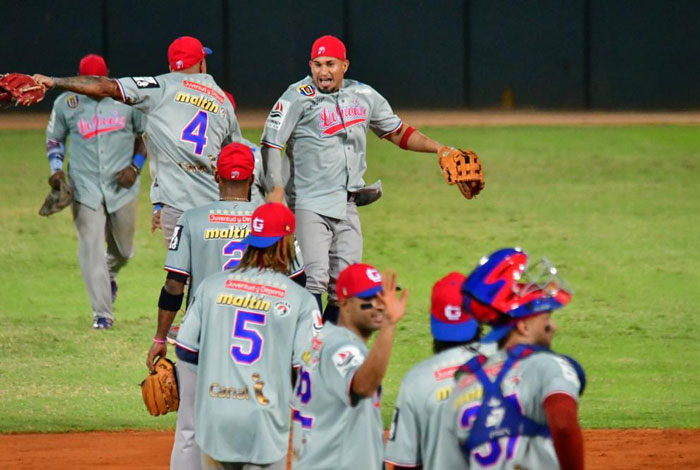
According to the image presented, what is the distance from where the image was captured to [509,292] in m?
3.60

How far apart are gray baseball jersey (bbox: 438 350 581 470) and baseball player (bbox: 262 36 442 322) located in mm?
3718

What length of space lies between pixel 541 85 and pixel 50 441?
20.8m

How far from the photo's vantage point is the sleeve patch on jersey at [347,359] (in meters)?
4.25

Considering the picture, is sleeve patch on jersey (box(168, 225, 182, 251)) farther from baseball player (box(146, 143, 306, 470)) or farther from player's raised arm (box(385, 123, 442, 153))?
player's raised arm (box(385, 123, 442, 153))

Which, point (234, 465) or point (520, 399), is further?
point (234, 465)

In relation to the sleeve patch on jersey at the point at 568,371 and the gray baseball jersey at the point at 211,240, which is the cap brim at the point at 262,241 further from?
the sleeve patch on jersey at the point at 568,371

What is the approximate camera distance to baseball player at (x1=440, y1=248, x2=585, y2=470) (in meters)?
3.49

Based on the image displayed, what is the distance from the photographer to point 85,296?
12047 millimetres

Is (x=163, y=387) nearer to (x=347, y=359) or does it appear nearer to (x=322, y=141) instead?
(x=347, y=359)

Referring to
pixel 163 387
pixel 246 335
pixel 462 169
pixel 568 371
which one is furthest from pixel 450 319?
pixel 462 169

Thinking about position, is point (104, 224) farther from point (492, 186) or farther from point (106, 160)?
point (492, 186)

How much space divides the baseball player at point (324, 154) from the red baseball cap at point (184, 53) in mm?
657

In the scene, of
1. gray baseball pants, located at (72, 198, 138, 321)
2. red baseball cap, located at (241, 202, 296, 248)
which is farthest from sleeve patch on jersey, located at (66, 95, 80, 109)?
red baseball cap, located at (241, 202, 296, 248)

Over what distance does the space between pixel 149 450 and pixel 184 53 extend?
247 cm
